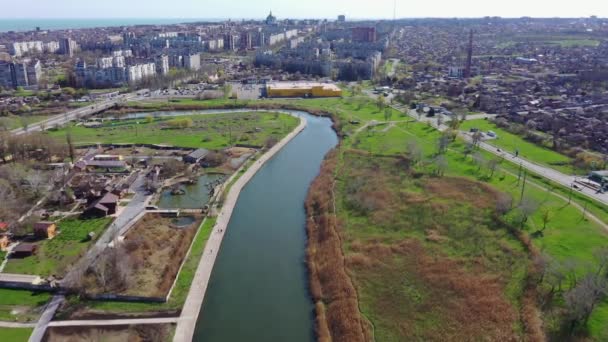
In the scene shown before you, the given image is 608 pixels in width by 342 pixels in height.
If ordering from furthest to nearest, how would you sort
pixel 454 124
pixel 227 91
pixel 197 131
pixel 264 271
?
pixel 227 91
pixel 197 131
pixel 454 124
pixel 264 271

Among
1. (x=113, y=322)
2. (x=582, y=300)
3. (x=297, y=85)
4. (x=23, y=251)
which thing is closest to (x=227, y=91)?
(x=297, y=85)

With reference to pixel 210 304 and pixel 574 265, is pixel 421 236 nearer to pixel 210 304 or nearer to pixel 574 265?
pixel 574 265

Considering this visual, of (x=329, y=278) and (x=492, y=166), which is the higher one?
(x=492, y=166)

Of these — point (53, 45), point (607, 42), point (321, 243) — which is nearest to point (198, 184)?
point (321, 243)

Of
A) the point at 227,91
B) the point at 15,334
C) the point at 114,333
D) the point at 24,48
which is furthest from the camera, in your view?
the point at 24,48

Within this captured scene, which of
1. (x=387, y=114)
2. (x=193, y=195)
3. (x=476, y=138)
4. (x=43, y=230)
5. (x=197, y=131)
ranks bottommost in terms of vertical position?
(x=193, y=195)

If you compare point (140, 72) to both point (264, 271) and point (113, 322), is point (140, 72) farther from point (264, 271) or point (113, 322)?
point (113, 322)

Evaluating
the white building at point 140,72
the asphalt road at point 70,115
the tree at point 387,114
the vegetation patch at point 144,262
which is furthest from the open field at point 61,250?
the white building at point 140,72

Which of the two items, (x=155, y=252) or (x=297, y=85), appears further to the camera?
(x=297, y=85)
